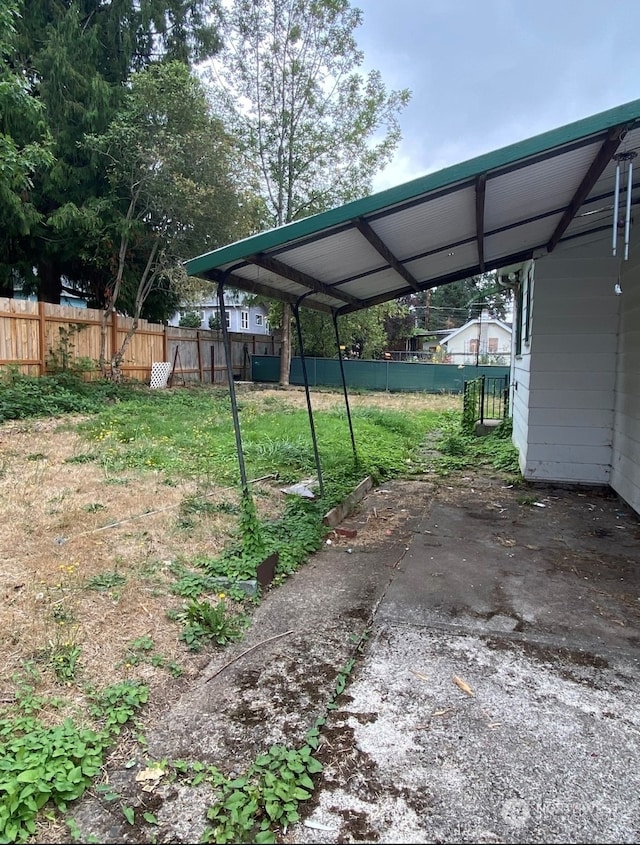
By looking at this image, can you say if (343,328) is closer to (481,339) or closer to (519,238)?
(519,238)

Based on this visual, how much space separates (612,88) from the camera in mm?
18875

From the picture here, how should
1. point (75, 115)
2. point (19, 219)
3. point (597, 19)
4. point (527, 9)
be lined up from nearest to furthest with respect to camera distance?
point (19, 219)
point (75, 115)
point (527, 9)
point (597, 19)

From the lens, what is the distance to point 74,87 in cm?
1213

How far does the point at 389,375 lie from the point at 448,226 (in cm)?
1756

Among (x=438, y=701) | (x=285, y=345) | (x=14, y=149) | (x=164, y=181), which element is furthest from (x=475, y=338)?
(x=438, y=701)

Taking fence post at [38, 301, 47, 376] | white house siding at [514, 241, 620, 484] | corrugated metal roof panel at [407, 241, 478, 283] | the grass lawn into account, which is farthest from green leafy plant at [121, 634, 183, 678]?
fence post at [38, 301, 47, 376]

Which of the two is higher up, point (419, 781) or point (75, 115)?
point (75, 115)

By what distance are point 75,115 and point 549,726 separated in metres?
14.9

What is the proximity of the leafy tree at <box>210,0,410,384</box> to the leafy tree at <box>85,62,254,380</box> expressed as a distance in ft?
19.0

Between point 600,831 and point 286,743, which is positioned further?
point 286,743

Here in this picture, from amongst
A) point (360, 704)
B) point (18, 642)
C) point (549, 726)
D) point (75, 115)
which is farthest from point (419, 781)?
point (75, 115)

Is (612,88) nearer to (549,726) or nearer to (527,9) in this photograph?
(527,9)

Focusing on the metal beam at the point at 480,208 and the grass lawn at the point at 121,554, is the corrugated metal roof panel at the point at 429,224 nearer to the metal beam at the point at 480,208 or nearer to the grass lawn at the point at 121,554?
the metal beam at the point at 480,208

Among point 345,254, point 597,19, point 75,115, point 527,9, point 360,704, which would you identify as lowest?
point 360,704
